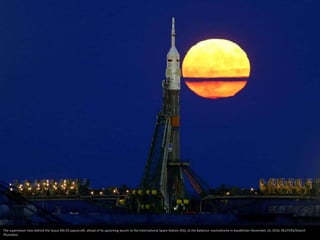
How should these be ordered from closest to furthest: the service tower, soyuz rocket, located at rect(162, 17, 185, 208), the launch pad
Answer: the launch pad, the service tower, soyuz rocket, located at rect(162, 17, 185, 208)

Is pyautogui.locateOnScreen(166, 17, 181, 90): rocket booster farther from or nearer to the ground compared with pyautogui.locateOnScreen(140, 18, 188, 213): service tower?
farther from the ground

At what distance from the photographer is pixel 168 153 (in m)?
139

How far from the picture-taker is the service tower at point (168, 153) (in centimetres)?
12800

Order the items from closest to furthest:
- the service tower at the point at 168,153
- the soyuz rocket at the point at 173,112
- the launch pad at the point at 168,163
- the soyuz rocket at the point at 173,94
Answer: the launch pad at the point at 168,163, the service tower at the point at 168,153, the soyuz rocket at the point at 173,112, the soyuz rocket at the point at 173,94

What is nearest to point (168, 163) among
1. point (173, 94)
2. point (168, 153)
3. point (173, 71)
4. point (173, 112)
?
point (168, 153)

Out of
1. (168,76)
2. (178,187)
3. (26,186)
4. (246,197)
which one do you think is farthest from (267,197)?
(26,186)

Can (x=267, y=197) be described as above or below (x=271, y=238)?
above

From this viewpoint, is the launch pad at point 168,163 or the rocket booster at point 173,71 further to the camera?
the rocket booster at point 173,71

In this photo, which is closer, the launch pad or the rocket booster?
the launch pad

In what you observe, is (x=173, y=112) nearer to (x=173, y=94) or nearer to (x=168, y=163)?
(x=173, y=94)

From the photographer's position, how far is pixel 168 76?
140 metres

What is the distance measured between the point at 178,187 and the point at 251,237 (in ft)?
328

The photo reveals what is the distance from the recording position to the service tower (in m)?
128

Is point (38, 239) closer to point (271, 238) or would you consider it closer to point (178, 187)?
point (271, 238)
